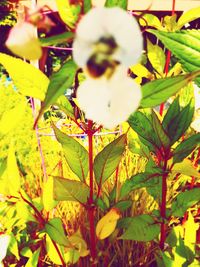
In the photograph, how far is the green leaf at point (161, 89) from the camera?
326mm

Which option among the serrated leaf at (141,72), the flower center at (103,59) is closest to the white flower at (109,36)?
the flower center at (103,59)

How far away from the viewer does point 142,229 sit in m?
0.57

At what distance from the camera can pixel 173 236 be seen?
650mm

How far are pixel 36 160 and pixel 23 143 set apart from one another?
98 mm

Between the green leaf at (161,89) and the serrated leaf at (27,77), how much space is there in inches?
5.0

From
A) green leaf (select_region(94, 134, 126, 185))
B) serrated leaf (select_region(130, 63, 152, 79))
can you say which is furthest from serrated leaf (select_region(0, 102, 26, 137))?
serrated leaf (select_region(130, 63, 152, 79))

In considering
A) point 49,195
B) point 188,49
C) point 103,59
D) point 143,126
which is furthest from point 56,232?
point 103,59

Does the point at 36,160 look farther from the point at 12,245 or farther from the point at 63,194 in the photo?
the point at 63,194

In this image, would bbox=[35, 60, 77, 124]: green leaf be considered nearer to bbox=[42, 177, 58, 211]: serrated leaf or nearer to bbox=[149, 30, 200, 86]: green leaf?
bbox=[149, 30, 200, 86]: green leaf

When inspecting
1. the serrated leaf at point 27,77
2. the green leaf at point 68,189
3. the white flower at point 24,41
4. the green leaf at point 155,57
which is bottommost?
the green leaf at point 68,189

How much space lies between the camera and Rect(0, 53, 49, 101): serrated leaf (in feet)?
1.46

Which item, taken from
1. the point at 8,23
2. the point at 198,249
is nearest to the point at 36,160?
the point at 198,249

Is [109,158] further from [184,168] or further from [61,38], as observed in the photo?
[61,38]

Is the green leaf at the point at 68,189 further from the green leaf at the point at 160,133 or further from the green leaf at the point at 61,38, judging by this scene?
the green leaf at the point at 61,38
